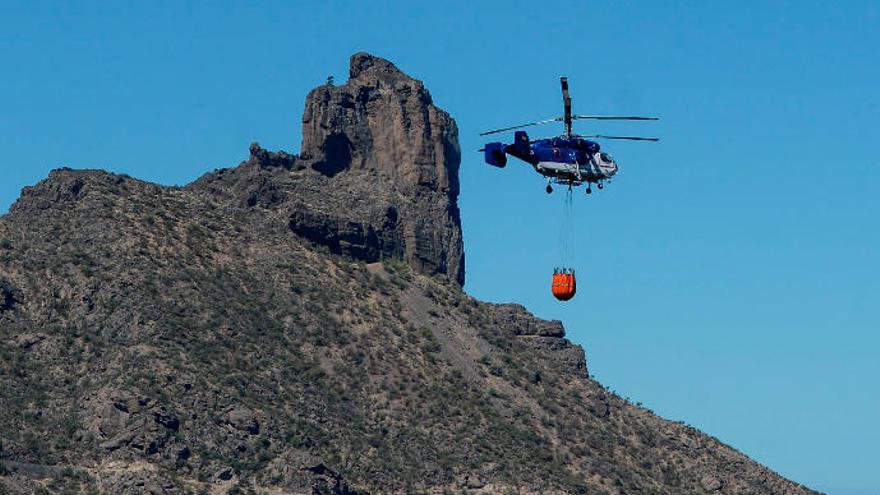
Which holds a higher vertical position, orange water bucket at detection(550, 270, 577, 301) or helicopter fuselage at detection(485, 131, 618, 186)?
helicopter fuselage at detection(485, 131, 618, 186)

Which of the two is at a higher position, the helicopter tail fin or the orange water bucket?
the helicopter tail fin

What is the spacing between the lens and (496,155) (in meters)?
168

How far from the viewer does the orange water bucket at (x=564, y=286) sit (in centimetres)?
15950

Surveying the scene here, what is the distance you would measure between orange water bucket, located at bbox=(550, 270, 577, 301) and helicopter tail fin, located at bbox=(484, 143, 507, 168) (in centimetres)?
1064

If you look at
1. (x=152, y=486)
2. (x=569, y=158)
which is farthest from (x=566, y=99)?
(x=152, y=486)

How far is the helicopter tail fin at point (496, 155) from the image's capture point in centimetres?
16788

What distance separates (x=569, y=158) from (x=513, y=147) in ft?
12.2

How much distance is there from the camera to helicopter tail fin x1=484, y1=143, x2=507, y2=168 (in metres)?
168

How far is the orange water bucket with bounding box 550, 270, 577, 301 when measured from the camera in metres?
160

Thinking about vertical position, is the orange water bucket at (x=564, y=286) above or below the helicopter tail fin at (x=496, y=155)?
below

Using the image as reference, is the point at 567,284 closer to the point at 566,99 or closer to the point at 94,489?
the point at 566,99

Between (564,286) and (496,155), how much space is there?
1204 centimetres

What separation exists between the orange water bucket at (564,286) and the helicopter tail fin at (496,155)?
10642 mm

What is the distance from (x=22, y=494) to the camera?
191250mm
